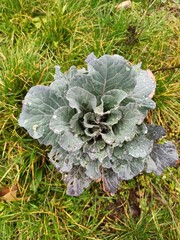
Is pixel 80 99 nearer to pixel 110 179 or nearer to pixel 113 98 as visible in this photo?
pixel 113 98

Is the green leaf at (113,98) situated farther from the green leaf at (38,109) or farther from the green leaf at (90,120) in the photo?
the green leaf at (38,109)

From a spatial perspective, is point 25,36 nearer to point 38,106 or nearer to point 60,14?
point 60,14

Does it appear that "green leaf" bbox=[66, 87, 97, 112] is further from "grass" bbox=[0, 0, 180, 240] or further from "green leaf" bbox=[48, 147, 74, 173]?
"grass" bbox=[0, 0, 180, 240]

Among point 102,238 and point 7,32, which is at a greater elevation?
point 7,32

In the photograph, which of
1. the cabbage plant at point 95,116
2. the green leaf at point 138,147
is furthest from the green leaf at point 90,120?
the green leaf at point 138,147

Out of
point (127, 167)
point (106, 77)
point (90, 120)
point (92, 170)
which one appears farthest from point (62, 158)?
point (106, 77)

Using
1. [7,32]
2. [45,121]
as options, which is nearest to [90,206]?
[45,121]

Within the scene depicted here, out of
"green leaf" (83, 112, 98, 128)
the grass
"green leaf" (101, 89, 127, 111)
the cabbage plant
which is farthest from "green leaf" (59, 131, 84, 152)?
the grass
